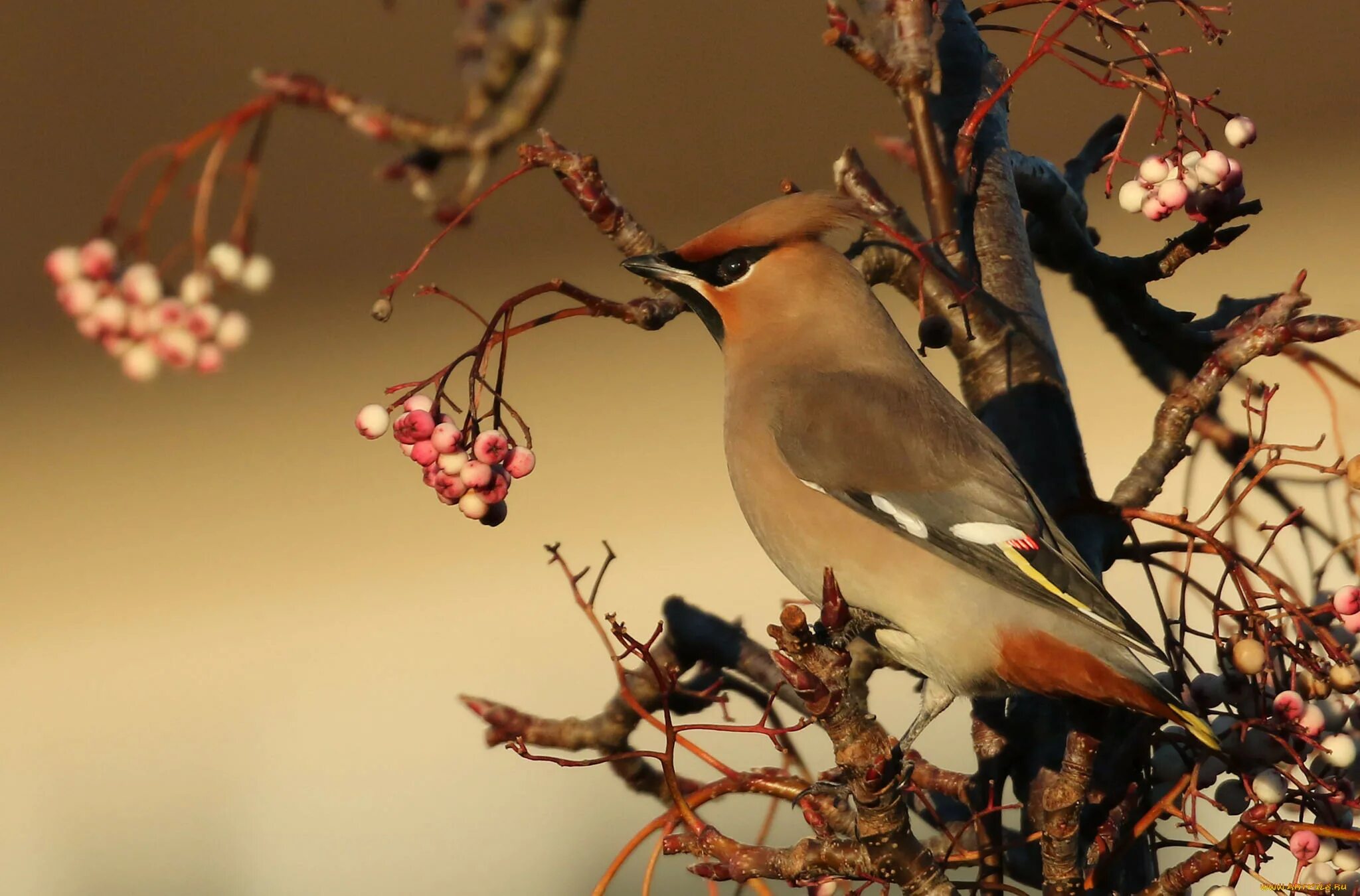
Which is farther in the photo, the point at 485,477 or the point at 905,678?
the point at 905,678

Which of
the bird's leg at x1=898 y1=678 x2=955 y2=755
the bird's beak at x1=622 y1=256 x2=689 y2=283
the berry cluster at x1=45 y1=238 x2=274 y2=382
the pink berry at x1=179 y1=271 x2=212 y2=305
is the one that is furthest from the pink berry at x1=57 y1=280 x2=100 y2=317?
the bird's leg at x1=898 y1=678 x2=955 y2=755

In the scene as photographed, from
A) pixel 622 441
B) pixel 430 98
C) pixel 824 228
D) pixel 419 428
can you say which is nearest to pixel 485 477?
pixel 419 428

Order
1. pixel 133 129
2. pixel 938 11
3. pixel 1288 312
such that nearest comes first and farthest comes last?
1. pixel 1288 312
2. pixel 938 11
3. pixel 133 129

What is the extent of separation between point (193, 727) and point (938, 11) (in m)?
1.98

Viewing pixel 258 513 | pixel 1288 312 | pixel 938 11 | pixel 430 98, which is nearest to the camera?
pixel 1288 312

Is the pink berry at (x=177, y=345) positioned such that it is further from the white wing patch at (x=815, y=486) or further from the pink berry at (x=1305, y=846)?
the pink berry at (x=1305, y=846)

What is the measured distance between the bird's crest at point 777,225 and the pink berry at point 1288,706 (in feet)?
2.91

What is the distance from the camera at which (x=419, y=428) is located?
1.97 metres

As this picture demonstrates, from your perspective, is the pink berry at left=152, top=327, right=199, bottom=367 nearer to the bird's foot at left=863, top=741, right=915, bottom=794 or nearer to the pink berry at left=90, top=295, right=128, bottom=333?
the pink berry at left=90, top=295, right=128, bottom=333

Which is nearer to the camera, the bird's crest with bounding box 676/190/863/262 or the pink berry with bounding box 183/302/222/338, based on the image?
the pink berry with bounding box 183/302/222/338

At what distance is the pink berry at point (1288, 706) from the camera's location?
1.83 m

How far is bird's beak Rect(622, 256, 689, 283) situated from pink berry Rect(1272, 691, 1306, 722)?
966mm

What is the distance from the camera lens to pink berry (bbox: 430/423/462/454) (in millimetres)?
1930

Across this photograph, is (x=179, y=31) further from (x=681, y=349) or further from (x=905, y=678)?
(x=905, y=678)
